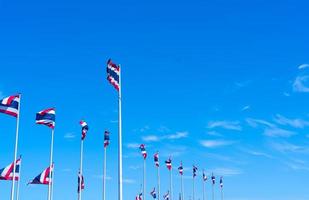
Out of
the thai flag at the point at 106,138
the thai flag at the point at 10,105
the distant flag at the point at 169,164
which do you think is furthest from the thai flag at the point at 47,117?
the distant flag at the point at 169,164

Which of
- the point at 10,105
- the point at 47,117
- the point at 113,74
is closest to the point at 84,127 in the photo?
the point at 47,117

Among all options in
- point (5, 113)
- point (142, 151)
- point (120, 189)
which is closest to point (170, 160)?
point (142, 151)

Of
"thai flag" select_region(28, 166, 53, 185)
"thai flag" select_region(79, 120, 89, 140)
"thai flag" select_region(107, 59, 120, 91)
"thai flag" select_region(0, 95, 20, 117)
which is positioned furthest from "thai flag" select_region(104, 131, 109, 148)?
"thai flag" select_region(107, 59, 120, 91)

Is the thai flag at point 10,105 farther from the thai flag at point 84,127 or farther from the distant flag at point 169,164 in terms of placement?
the distant flag at point 169,164

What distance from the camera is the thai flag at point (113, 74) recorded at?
29734mm

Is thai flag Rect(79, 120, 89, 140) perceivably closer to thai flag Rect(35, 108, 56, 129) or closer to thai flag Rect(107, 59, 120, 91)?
thai flag Rect(35, 108, 56, 129)

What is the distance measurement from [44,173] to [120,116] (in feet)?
56.2

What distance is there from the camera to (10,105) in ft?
113

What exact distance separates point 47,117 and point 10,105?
195 inches

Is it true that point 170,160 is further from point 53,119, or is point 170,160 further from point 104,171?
point 53,119

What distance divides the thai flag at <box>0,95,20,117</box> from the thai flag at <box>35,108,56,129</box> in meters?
3.68

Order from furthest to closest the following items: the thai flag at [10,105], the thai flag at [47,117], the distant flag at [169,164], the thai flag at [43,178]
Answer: the distant flag at [169,164] → the thai flag at [43,178] → the thai flag at [47,117] → the thai flag at [10,105]

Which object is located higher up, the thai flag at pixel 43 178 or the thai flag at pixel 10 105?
the thai flag at pixel 10 105

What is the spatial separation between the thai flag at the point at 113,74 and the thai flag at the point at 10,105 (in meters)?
8.51
